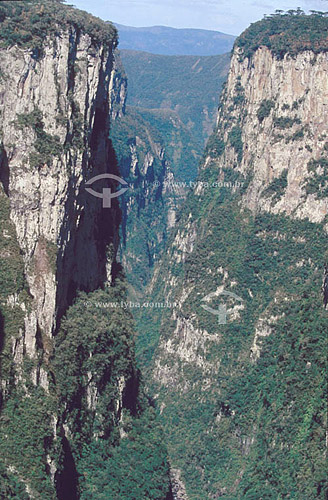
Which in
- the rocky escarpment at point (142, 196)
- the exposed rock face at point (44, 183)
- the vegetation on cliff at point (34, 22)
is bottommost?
the rocky escarpment at point (142, 196)

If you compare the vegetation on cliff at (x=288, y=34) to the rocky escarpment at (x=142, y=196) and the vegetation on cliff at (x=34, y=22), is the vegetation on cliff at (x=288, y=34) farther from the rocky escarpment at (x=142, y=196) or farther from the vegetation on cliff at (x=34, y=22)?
the rocky escarpment at (x=142, y=196)

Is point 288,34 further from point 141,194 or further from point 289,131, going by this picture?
point 141,194

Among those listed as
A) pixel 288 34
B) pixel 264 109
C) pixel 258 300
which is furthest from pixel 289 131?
pixel 258 300

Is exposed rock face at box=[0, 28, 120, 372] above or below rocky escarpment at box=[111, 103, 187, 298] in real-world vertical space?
above

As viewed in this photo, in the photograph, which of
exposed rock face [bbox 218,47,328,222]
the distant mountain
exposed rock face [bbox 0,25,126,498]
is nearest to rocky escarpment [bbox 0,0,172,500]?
exposed rock face [bbox 0,25,126,498]

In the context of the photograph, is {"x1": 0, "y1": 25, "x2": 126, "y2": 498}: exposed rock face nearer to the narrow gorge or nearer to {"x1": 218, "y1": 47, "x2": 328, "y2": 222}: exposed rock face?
the narrow gorge

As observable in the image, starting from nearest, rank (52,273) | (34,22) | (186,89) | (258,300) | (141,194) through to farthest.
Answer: (52,273) < (34,22) < (258,300) < (141,194) < (186,89)

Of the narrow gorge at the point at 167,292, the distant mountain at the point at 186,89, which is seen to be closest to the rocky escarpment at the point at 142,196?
the narrow gorge at the point at 167,292
